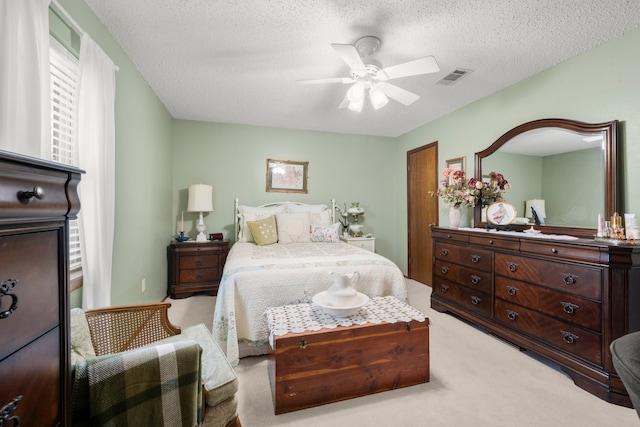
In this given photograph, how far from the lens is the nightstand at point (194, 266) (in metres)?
3.58

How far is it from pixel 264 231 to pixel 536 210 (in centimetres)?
308

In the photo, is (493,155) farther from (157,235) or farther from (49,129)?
(157,235)

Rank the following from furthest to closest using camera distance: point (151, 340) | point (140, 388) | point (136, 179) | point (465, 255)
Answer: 1. point (465, 255)
2. point (136, 179)
3. point (151, 340)
4. point (140, 388)

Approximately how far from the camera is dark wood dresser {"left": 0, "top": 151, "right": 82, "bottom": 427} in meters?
0.57

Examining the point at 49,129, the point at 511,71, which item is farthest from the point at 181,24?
the point at 511,71

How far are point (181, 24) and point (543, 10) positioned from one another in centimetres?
251

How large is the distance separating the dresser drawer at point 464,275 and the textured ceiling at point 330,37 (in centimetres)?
197

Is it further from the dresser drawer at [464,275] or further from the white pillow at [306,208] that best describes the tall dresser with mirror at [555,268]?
the white pillow at [306,208]

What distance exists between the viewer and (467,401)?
169 centimetres

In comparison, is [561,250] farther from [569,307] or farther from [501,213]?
[501,213]

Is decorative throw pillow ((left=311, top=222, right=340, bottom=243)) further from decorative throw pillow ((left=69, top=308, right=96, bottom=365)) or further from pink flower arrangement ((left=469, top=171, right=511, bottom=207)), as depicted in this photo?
decorative throw pillow ((left=69, top=308, right=96, bottom=365))

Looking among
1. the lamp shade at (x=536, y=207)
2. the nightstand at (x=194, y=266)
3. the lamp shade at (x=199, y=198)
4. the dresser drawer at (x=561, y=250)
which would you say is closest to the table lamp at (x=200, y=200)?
the lamp shade at (x=199, y=198)

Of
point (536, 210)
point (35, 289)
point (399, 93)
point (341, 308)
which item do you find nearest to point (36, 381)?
point (35, 289)

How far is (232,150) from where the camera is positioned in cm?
428
